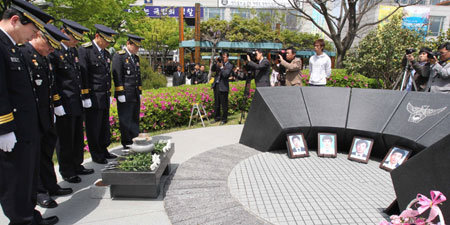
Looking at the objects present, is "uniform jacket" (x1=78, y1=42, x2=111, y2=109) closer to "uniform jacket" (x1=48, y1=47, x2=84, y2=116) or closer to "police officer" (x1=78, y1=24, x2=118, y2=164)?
"police officer" (x1=78, y1=24, x2=118, y2=164)

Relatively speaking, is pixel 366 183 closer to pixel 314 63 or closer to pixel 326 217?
pixel 326 217

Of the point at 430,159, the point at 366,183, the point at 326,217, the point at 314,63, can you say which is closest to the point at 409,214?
the point at 430,159

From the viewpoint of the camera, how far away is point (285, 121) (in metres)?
4.74

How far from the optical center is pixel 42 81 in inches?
115

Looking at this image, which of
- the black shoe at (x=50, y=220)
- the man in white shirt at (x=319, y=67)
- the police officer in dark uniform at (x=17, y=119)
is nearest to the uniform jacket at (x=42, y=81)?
the police officer in dark uniform at (x=17, y=119)

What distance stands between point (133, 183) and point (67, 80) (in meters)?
1.69

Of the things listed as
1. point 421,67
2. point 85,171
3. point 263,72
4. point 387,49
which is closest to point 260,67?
point 263,72

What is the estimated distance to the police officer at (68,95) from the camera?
3.48 meters

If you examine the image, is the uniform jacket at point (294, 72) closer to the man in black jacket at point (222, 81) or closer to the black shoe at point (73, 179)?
the man in black jacket at point (222, 81)

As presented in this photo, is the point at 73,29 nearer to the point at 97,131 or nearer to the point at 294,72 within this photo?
the point at 97,131

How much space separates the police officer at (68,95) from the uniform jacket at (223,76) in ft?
13.0

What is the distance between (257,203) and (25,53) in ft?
9.64

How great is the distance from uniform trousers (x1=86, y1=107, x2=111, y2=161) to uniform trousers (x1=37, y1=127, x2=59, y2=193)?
1034 mm

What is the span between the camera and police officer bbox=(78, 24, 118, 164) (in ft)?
13.6
